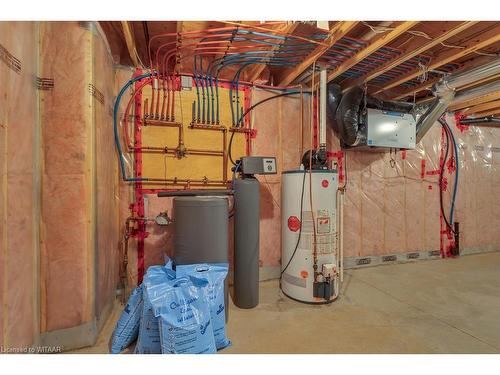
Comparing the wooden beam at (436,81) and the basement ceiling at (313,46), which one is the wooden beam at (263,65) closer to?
the basement ceiling at (313,46)

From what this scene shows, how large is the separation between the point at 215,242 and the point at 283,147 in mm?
1543

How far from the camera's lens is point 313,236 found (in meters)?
2.32

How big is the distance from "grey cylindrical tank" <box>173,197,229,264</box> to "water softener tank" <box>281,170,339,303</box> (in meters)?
0.78

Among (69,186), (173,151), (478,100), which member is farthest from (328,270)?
(478,100)

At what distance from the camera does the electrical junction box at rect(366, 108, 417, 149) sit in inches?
116

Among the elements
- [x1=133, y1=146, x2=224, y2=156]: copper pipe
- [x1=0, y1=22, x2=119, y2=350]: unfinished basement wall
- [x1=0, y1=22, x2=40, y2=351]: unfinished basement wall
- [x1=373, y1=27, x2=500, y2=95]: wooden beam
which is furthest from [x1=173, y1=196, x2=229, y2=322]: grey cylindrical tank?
[x1=373, y1=27, x2=500, y2=95]: wooden beam

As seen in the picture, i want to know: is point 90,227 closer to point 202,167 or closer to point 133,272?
point 133,272

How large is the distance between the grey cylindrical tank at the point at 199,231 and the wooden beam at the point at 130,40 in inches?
52.9

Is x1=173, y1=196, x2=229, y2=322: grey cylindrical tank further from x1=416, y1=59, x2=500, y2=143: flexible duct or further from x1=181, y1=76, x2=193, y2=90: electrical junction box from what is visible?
x1=416, y1=59, x2=500, y2=143: flexible duct

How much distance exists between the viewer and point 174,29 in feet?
7.66

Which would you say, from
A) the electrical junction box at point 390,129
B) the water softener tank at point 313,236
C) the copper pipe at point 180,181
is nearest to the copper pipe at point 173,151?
the copper pipe at point 180,181

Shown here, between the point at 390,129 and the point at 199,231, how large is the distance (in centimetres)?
258

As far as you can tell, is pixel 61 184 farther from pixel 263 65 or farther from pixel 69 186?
pixel 263 65

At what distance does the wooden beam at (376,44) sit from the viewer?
6.09ft
